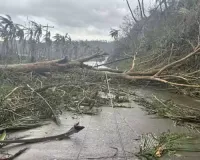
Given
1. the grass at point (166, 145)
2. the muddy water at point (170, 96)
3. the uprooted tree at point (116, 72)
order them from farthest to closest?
the uprooted tree at point (116, 72), the muddy water at point (170, 96), the grass at point (166, 145)

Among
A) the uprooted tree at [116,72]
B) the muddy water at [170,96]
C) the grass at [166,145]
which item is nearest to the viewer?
the grass at [166,145]

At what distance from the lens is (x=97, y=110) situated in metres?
7.92

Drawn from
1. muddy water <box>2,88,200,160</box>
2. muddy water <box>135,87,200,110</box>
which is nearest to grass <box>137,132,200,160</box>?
muddy water <box>2,88,200,160</box>

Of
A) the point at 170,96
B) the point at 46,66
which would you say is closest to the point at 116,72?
the point at 46,66

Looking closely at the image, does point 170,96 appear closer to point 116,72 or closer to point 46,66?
point 116,72

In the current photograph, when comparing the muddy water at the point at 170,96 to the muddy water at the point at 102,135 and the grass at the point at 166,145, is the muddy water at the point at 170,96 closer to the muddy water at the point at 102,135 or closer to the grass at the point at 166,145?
the muddy water at the point at 102,135

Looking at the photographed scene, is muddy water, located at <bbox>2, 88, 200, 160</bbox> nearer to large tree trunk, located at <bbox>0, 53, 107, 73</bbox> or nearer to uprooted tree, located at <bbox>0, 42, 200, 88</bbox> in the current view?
uprooted tree, located at <bbox>0, 42, 200, 88</bbox>

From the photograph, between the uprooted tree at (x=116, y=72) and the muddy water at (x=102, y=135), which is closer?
the muddy water at (x=102, y=135)

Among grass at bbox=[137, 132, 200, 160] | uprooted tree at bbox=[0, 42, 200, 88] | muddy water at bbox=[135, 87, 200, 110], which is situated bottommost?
muddy water at bbox=[135, 87, 200, 110]

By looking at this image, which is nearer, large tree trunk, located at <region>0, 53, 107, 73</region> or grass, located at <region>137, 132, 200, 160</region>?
grass, located at <region>137, 132, 200, 160</region>

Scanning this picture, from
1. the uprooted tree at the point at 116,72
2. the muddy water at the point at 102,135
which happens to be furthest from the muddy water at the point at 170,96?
the muddy water at the point at 102,135

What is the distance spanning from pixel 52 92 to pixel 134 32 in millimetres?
32215

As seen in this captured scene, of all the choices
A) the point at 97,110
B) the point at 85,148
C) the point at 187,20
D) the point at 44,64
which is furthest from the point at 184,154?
the point at 187,20

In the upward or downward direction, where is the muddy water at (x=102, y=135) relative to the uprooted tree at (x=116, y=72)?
downward
